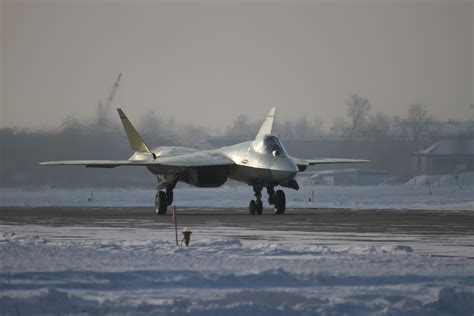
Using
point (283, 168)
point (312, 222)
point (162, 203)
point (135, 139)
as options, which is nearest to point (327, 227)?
point (312, 222)

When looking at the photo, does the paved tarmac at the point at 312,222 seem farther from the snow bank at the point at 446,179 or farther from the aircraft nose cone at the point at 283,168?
the snow bank at the point at 446,179

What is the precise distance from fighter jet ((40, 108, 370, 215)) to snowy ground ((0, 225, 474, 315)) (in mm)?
14660

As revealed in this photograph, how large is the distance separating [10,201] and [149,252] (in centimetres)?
4055

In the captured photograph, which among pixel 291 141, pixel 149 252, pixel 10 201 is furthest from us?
Result: pixel 291 141

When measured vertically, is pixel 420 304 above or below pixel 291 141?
below

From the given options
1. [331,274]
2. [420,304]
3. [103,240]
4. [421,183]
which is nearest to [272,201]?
[103,240]

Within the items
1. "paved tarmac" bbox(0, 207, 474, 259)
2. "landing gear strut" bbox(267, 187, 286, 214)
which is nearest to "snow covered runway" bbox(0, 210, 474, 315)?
"paved tarmac" bbox(0, 207, 474, 259)

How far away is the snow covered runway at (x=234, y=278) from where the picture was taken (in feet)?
42.0

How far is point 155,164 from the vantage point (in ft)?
127

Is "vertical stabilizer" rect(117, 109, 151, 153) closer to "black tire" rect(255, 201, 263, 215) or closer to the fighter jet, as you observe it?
the fighter jet

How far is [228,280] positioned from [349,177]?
79516 mm

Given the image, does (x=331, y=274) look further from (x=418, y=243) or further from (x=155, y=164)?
(x=155, y=164)

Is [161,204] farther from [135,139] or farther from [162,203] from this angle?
[135,139]

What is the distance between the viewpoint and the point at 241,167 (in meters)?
36.9
